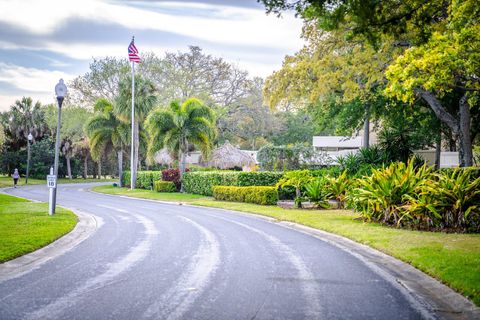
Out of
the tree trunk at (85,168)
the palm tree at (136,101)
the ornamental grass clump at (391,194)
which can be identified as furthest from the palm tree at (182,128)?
the tree trunk at (85,168)

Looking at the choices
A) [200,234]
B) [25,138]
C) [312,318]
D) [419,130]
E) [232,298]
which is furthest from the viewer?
[25,138]

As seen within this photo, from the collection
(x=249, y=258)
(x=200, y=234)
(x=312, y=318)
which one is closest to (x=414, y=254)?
(x=249, y=258)

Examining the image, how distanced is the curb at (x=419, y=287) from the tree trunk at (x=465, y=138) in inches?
510

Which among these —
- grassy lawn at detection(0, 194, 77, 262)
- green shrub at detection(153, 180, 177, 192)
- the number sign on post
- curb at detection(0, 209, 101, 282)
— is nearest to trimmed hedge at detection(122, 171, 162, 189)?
green shrub at detection(153, 180, 177, 192)

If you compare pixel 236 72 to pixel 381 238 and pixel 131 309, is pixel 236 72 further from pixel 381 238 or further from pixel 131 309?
pixel 131 309

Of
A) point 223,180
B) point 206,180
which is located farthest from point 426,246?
point 206,180

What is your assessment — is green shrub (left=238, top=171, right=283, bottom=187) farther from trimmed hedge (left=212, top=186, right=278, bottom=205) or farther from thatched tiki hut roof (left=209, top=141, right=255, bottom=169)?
thatched tiki hut roof (left=209, top=141, right=255, bottom=169)

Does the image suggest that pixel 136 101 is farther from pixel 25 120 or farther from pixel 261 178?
pixel 25 120

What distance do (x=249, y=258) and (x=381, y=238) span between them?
4.11 m

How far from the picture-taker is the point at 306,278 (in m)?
7.50

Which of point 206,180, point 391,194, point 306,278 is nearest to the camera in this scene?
point 306,278

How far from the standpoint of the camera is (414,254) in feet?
30.6

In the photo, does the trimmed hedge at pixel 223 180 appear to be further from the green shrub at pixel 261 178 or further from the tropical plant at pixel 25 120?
the tropical plant at pixel 25 120

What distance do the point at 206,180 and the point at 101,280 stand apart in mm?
24587
